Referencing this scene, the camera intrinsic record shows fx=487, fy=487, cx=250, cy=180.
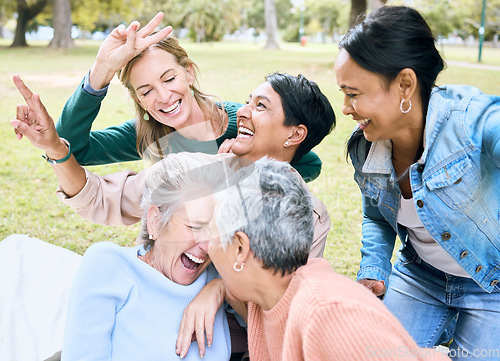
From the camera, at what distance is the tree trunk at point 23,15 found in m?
24.9

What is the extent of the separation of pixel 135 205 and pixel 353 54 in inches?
45.0

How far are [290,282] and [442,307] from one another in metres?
1.25

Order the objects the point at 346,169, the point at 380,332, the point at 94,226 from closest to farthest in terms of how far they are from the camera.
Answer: the point at 380,332
the point at 94,226
the point at 346,169

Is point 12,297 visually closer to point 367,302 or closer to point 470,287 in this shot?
point 367,302

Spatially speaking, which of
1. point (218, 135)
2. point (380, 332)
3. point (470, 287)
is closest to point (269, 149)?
point (218, 135)

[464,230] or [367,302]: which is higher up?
[367,302]

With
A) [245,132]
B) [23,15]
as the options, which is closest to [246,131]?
[245,132]

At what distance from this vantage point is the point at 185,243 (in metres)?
1.70

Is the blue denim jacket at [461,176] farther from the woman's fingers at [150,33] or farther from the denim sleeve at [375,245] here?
the woman's fingers at [150,33]

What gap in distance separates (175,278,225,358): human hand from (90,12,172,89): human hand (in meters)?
1.09

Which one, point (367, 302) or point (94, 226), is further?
point (94, 226)

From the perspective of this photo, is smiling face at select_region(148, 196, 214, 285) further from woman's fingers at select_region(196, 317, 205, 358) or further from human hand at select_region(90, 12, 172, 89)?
human hand at select_region(90, 12, 172, 89)

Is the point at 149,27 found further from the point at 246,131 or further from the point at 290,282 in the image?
the point at 290,282

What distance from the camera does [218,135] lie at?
8.45ft
